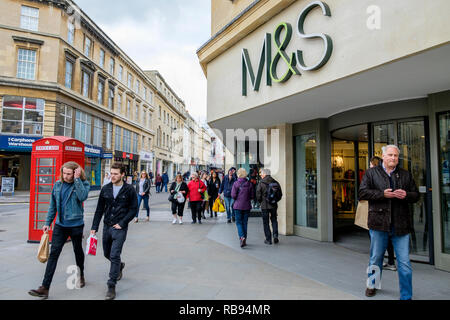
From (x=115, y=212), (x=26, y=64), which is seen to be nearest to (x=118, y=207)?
(x=115, y=212)

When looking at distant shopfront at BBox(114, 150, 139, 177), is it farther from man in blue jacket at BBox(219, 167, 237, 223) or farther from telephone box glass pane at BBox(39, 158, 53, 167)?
telephone box glass pane at BBox(39, 158, 53, 167)

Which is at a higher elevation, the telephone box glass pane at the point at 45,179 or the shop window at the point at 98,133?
the shop window at the point at 98,133

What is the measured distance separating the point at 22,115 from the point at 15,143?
2.12m

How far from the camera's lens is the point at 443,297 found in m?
3.81

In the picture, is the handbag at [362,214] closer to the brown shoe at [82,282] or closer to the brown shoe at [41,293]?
the brown shoe at [82,282]

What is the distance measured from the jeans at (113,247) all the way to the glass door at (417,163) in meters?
5.24

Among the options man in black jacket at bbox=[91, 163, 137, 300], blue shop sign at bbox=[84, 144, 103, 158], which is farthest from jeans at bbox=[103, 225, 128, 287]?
blue shop sign at bbox=[84, 144, 103, 158]

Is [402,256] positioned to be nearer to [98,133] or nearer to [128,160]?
[98,133]

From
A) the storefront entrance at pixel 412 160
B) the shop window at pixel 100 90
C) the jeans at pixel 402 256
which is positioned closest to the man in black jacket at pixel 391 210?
the jeans at pixel 402 256

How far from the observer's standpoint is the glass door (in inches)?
217

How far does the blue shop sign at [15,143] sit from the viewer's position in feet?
65.3

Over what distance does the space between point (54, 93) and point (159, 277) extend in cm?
2164

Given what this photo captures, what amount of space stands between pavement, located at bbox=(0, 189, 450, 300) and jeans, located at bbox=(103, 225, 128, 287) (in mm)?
300
